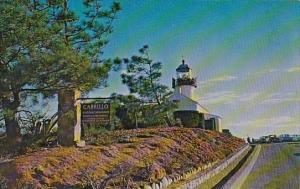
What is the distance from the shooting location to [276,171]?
14.2 feet

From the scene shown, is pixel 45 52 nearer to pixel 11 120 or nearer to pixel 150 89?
pixel 11 120

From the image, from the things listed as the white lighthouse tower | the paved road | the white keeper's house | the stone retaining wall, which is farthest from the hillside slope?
the white keeper's house

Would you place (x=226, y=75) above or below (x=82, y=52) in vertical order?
below

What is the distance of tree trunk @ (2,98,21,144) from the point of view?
314 cm

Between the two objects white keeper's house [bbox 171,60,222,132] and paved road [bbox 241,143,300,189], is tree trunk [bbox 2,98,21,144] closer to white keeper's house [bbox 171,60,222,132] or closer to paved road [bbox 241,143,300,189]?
paved road [bbox 241,143,300,189]

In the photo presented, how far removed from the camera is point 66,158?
3174 millimetres

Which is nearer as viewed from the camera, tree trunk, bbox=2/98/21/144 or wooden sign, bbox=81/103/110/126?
tree trunk, bbox=2/98/21/144

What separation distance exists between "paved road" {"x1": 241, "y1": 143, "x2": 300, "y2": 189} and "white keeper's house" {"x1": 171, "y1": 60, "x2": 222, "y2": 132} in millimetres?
653

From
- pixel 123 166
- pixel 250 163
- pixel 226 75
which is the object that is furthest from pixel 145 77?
pixel 226 75

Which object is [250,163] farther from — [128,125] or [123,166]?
[123,166]

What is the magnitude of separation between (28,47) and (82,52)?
0.50 m

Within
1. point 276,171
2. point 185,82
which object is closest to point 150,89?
point 185,82

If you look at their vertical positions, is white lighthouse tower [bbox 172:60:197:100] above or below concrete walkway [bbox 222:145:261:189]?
above

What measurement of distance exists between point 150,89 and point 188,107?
72 cm
